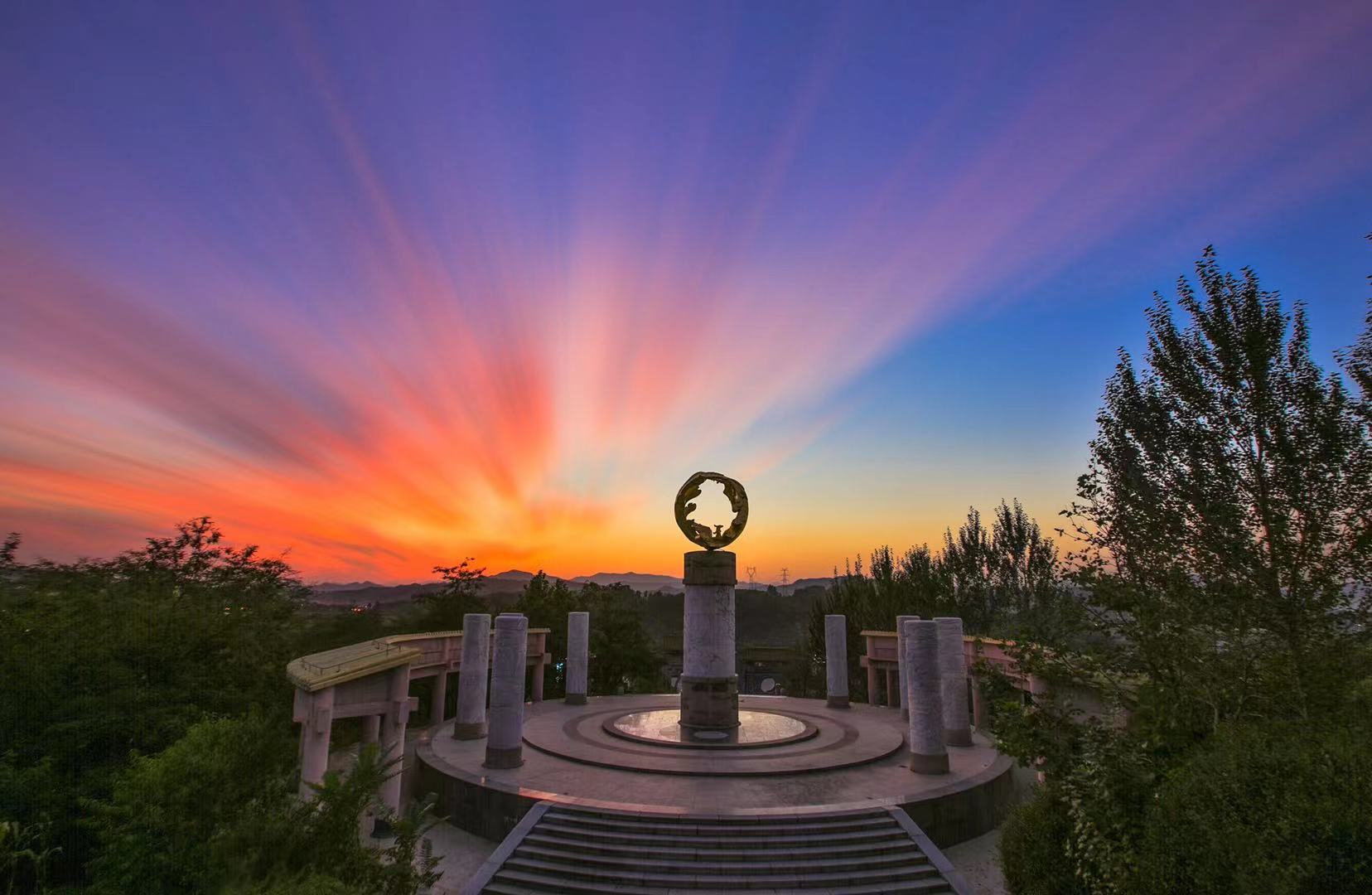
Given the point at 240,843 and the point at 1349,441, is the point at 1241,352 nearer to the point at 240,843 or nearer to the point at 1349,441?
the point at 1349,441

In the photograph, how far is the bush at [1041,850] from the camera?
12617 mm

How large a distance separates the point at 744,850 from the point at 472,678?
1280 centimetres

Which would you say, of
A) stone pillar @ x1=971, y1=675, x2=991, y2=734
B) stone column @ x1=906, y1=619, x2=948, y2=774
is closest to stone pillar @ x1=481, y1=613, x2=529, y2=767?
stone column @ x1=906, y1=619, x2=948, y2=774

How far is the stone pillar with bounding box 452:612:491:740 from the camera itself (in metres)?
23.5

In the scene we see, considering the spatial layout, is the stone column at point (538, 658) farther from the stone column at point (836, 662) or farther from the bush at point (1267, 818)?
the bush at point (1267, 818)

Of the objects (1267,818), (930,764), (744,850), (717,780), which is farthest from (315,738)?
(1267,818)

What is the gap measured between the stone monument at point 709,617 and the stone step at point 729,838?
31.2 ft

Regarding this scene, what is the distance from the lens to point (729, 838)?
15.0m

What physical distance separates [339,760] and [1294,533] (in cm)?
3033

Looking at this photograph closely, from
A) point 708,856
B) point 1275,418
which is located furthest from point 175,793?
point 1275,418

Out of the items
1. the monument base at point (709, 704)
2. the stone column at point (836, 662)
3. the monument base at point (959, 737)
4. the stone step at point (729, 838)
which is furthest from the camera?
the stone column at point (836, 662)

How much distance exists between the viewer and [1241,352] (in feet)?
56.0

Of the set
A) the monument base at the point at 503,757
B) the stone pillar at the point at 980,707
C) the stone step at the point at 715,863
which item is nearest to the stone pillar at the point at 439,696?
the monument base at the point at 503,757

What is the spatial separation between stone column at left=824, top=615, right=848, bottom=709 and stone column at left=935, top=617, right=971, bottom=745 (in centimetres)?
741
